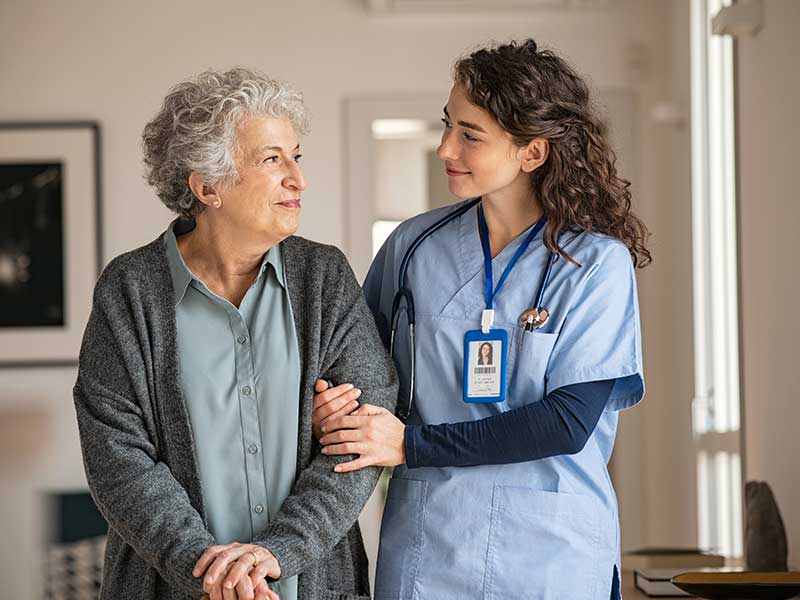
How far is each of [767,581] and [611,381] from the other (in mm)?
515

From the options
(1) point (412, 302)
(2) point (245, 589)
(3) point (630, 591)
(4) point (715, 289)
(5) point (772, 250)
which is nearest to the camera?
(2) point (245, 589)

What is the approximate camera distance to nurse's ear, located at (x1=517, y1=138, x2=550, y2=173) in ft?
6.38

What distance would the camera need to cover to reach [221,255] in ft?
6.26

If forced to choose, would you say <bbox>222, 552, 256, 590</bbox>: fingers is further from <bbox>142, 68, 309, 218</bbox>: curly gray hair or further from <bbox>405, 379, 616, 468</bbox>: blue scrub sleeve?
<bbox>142, 68, 309, 218</bbox>: curly gray hair

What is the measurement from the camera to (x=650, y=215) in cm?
420

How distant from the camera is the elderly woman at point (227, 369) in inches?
69.1

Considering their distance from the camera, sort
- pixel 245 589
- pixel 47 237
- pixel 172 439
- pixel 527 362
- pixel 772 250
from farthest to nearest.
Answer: pixel 47 237, pixel 772 250, pixel 527 362, pixel 172 439, pixel 245 589

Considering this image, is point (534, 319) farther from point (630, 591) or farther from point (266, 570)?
point (630, 591)

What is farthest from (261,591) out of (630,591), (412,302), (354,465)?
(630,591)

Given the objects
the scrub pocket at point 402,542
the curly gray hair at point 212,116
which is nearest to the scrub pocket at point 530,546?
the scrub pocket at point 402,542

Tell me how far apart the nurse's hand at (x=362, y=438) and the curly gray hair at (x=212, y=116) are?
0.42 meters

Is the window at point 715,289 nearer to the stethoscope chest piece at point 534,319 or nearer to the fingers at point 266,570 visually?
the stethoscope chest piece at point 534,319

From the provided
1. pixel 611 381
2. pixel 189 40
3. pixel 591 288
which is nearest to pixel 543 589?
pixel 611 381

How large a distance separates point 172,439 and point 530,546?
0.60 m
